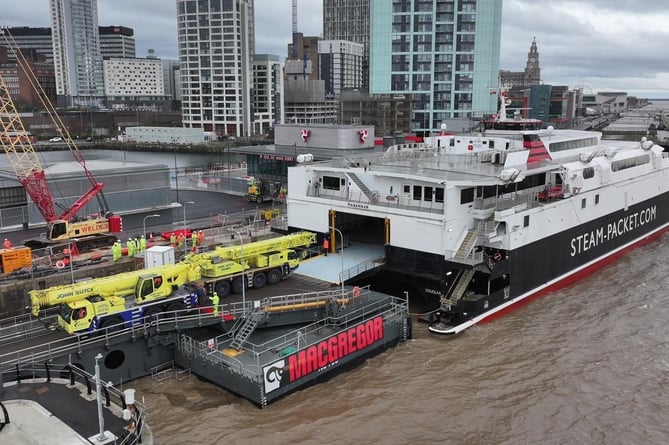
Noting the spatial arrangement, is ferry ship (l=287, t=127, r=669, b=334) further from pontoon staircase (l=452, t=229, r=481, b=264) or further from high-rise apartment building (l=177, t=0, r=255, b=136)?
high-rise apartment building (l=177, t=0, r=255, b=136)

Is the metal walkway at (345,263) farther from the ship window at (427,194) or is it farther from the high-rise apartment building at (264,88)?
the high-rise apartment building at (264,88)

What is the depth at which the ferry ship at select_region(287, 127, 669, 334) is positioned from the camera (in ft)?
89.6

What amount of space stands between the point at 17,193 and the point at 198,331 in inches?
1093

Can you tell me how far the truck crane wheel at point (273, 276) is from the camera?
27.0 meters

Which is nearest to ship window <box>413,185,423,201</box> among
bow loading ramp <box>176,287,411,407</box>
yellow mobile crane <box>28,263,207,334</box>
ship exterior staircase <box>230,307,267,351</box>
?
bow loading ramp <box>176,287,411,407</box>

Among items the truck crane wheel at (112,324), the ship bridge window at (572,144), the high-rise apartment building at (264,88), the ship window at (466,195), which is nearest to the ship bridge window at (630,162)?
the ship bridge window at (572,144)

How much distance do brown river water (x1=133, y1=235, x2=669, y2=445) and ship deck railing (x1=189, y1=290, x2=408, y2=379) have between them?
1215mm

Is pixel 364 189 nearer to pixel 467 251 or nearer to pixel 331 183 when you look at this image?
pixel 331 183

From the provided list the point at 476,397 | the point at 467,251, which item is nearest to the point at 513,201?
the point at 467,251

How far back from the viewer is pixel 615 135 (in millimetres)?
137375

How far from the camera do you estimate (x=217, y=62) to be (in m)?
147

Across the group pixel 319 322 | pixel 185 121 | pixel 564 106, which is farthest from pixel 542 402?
pixel 564 106

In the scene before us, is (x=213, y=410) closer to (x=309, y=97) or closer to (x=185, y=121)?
(x=185, y=121)

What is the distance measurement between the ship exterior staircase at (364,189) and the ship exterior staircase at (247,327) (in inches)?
391
